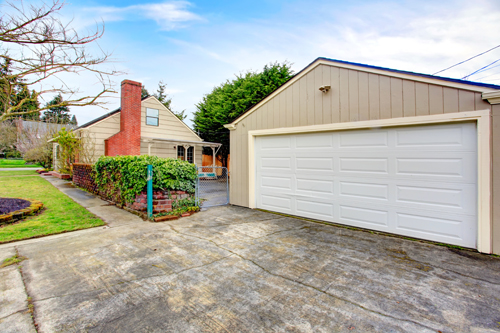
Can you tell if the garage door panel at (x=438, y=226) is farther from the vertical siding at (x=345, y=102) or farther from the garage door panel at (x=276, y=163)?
the garage door panel at (x=276, y=163)

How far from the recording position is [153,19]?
8.09 metres

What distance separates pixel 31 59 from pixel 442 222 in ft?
27.4

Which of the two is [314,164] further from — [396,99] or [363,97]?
[396,99]

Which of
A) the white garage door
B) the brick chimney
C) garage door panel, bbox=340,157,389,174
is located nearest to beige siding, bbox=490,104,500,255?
the white garage door

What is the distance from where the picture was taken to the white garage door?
3959 millimetres

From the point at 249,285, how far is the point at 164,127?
1378cm

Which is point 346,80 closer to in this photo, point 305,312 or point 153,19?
point 305,312

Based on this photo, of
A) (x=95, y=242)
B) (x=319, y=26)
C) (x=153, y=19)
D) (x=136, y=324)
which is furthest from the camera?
(x=319, y=26)

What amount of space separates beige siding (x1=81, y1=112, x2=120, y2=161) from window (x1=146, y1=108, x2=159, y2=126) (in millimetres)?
1666

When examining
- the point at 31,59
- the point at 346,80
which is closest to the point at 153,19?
the point at 31,59

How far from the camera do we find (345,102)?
511cm

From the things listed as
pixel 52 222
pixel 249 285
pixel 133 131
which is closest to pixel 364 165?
pixel 249 285

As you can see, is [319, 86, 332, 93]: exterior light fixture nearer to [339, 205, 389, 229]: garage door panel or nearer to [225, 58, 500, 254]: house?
[225, 58, 500, 254]: house

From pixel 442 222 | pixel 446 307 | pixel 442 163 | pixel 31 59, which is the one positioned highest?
pixel 31 59
